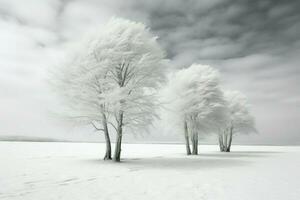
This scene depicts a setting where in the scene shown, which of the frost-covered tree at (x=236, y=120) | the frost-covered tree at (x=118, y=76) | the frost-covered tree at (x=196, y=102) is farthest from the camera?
the frost-covered tree at (x=236, y=120)

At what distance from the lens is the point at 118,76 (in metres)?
22.9

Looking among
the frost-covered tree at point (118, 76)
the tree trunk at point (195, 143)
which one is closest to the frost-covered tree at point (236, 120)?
the tree trunk at point (195, 143)

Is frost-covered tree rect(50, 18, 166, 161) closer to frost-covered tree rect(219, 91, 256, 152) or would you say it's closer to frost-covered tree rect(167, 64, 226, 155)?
frost-covered tree rect(167, 64, 226, 155)

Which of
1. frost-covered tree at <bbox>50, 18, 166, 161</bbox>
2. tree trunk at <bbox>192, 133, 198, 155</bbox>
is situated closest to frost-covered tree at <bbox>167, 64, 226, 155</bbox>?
tree trunk at <bbox>192, 133, 198, 155</bbox>

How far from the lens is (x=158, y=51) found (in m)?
23.1

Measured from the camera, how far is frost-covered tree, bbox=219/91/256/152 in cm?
4797

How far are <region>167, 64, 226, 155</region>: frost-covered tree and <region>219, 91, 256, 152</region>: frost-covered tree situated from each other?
1384cm

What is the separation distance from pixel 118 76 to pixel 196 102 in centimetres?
1445

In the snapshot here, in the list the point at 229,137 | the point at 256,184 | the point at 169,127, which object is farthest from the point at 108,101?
the point at 229,137

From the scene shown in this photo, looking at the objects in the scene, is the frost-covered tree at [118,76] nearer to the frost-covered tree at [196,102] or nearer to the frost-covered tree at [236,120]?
the frost-covered tree at [196,102]

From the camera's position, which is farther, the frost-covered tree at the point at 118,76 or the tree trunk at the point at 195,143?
the tree trunk at the point at 195,143

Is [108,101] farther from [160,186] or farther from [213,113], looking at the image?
[213,113]

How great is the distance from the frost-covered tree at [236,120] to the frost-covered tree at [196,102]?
1384 cm

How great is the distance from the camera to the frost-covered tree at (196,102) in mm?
33281
